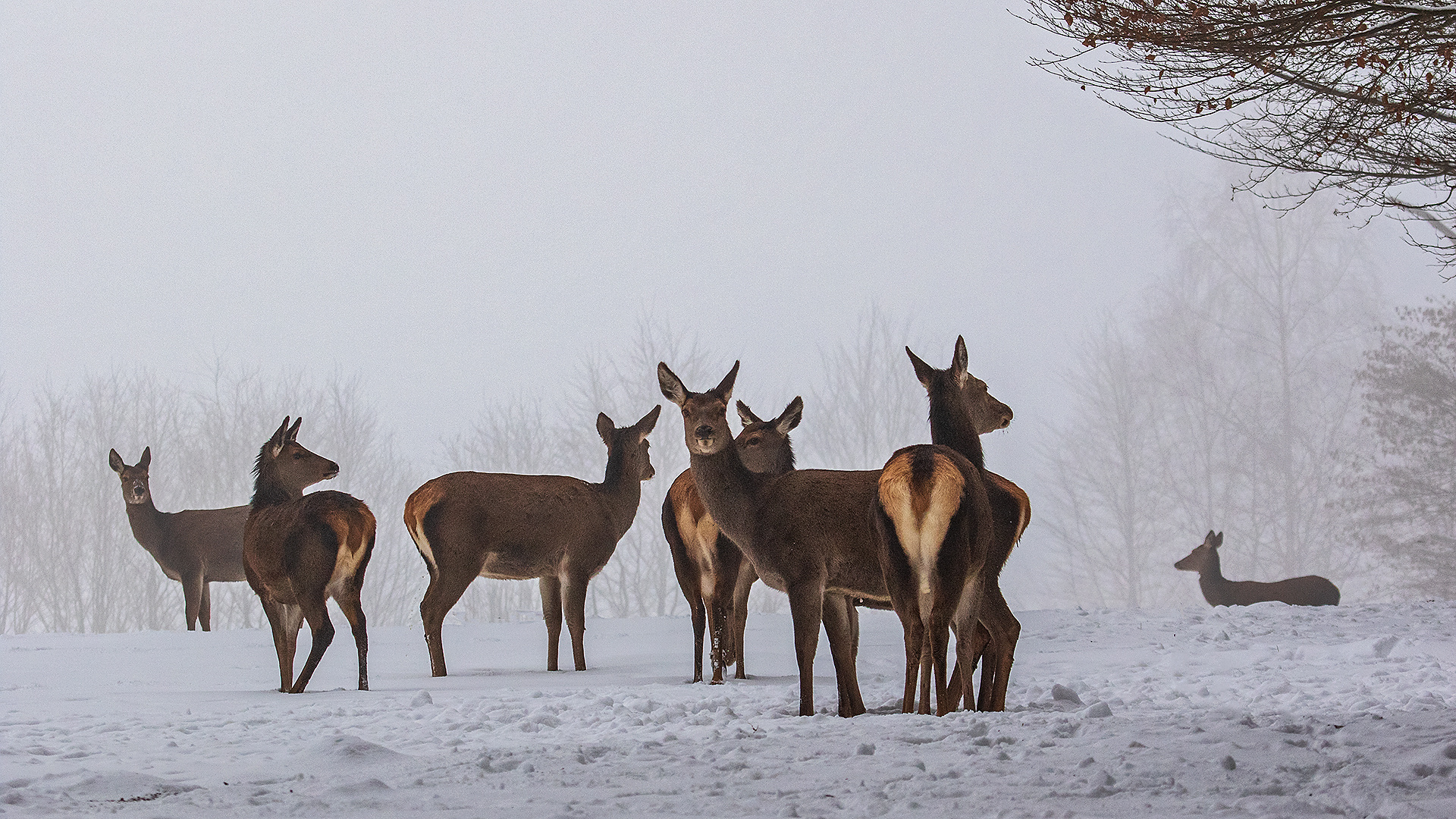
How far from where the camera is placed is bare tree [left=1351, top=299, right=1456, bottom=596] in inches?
970

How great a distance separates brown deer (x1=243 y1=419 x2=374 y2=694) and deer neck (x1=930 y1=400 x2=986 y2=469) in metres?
3.41

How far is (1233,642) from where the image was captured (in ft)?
37.3

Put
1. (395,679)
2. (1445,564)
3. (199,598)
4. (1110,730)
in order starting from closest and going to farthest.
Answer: (1110,730) < (395,679) < (199,598) < (1445,564)

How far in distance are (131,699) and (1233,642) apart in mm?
8778

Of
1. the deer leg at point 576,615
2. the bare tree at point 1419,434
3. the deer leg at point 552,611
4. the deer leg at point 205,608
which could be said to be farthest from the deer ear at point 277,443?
the bare tree at point 1419,434

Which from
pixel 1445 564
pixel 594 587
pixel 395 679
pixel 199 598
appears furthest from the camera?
pixel 594 587

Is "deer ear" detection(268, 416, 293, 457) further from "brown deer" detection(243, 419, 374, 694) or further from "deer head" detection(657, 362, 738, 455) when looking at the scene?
"deer head" detection(657, 362, 738, 455)

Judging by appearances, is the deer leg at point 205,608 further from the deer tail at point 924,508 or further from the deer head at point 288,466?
the deer tail at point 924,508

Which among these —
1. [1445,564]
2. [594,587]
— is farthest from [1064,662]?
[594,587]

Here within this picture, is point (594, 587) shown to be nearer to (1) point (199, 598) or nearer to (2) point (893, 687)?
(1) point (199, 598)

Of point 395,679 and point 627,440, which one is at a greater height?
point 627,440

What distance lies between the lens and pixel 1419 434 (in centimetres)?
2494

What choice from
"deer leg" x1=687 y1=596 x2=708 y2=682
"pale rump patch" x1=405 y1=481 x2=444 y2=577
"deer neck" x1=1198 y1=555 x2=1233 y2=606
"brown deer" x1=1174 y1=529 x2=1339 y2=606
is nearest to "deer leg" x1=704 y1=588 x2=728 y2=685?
"deer leg" x1=687 y1=596 x2=708 y2=682

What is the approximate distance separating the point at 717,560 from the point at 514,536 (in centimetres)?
192
